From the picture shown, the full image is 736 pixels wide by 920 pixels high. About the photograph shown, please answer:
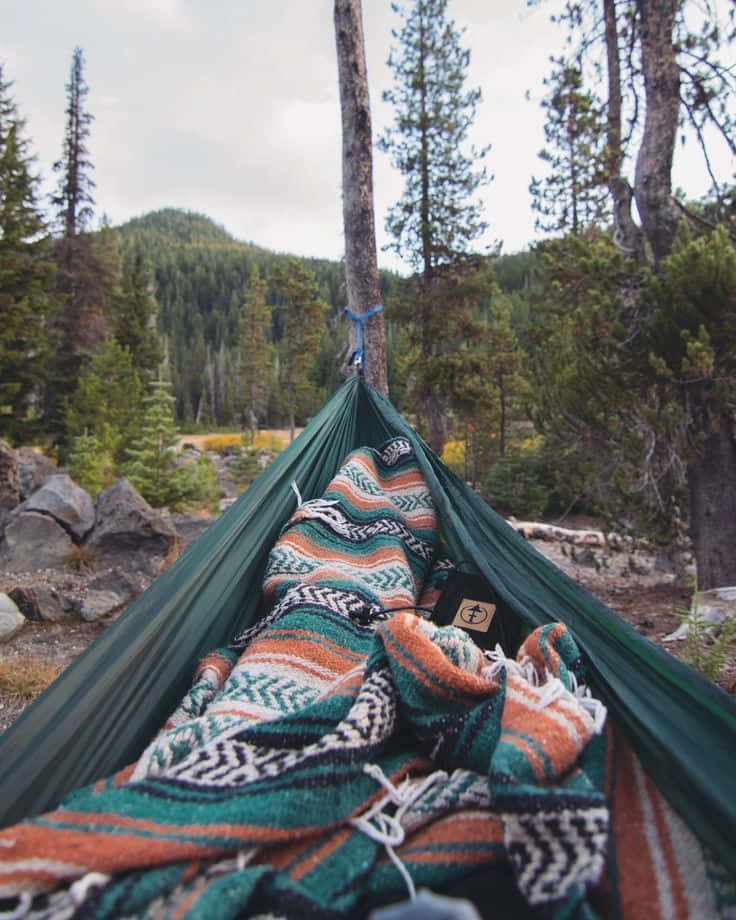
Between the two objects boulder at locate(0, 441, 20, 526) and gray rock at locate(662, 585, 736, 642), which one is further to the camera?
boulder at locate(0, 441, 20, 526)

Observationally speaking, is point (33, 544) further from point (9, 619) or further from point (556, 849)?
point (556, 849)

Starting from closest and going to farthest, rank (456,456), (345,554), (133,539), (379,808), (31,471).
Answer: (379,808) < (345,554) < (133,539) < (31,471) < (456,456)

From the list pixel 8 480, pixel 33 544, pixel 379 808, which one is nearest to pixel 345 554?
pixel 379 808

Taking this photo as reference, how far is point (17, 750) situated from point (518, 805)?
719mm

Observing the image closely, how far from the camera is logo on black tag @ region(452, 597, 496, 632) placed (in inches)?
52.3

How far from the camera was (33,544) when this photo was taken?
163 inches

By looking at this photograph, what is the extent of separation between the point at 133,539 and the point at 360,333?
2.39m

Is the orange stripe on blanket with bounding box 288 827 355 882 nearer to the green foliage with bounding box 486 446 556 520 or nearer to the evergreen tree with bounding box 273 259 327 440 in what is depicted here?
the green foliage with bounding box 486 446 556 520

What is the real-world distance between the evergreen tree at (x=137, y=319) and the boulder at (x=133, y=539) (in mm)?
10468

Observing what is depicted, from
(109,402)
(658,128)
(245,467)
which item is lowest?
(245,467)

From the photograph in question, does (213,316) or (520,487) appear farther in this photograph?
(213,316)

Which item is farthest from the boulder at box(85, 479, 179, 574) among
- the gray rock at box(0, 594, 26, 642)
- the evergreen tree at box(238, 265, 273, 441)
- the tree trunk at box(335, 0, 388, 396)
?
the evergreen tree at box(238, 265, 273, 441)

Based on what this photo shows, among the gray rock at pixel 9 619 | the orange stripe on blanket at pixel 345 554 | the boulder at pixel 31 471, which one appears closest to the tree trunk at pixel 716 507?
the orange stripe on blanket at pixel 345 554

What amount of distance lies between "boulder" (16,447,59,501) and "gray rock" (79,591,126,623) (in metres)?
2.19
